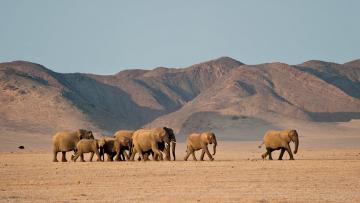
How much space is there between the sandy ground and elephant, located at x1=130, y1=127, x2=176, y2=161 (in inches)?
230

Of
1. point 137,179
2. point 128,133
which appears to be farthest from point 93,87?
point 137,179

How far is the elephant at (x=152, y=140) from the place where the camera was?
41281mm

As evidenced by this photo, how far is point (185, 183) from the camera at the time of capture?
25375mm

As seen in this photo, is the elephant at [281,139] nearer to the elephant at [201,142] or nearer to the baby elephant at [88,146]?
the elephant at [201,142]

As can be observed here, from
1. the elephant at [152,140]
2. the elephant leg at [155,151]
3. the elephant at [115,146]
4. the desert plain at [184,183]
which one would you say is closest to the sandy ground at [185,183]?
the desert plain at [184,183]

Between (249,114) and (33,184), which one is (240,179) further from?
(249,114)

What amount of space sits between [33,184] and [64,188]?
2017mm

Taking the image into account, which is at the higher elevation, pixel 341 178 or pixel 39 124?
pixel 39 124

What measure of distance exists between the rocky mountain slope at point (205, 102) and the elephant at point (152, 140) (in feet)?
166

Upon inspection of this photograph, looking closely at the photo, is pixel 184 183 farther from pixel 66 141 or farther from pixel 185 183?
pixel 66 141

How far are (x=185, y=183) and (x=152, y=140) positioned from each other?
1631 cm

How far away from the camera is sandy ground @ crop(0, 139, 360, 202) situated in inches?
819

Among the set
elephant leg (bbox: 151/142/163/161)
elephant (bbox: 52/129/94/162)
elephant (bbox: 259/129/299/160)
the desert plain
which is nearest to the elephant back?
elephant (bbox: 52/129/94/162)

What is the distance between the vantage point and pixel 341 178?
27.2 metres
